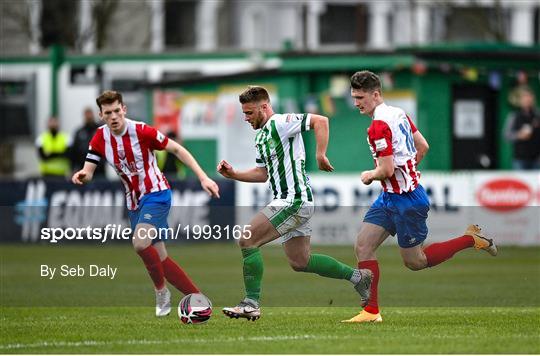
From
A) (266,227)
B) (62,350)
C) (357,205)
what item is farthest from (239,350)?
(357,205)

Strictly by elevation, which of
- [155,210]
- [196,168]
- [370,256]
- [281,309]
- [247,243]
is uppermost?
[196,168]

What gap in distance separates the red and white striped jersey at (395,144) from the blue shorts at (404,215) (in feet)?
0.27

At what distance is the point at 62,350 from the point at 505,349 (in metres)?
3.15

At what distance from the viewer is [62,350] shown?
461 inches

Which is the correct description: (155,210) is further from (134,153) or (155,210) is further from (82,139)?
(82,139)

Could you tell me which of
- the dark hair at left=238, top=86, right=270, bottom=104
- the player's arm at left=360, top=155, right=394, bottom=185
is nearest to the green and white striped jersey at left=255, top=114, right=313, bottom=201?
the dark hair at left=238, top=86, right=270, bottom=104

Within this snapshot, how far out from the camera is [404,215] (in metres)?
13.6

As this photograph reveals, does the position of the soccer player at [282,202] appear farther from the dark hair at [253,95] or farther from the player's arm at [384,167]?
the player's arm at [384,167]

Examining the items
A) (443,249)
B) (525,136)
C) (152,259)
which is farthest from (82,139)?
(443,249)

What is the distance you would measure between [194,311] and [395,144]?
7.09 feet

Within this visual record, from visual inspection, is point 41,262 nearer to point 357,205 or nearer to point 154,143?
point 357,205

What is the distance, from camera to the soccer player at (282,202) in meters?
13.4

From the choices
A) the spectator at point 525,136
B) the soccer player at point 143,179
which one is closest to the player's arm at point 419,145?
the soccer player at point 143,179

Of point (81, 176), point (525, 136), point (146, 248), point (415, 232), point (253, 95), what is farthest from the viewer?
point (525, 136)
